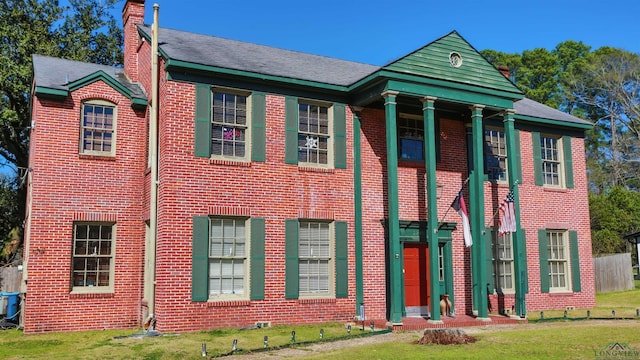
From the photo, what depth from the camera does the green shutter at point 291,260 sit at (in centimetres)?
1477

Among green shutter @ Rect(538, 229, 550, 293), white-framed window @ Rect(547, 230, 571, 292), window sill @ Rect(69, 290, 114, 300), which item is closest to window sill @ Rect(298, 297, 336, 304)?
window sill @ Rect(69, 290, 114, 300)

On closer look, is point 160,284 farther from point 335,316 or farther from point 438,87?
point 438,87

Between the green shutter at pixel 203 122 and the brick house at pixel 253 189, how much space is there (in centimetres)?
3

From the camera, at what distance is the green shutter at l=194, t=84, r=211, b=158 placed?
1423 centimetres

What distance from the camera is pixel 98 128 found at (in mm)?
15133

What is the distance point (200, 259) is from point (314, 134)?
14.4ft

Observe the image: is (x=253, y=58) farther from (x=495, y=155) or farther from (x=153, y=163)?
(x=495, y=155)

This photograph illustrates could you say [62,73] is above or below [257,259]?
above

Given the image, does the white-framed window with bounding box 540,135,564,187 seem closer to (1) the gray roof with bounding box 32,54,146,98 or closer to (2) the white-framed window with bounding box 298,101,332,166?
(2) the white-framed window with bounding box 298,101,332,166

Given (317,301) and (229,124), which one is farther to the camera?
(317,301)

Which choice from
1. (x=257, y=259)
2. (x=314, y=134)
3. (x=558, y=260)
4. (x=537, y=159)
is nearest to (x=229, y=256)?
(x=257, y=259)

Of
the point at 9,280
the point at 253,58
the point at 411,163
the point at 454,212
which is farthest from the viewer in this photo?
the point at 9,280

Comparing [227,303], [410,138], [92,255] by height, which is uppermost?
[410,138]

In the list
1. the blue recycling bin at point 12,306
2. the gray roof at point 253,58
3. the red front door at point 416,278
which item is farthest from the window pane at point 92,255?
the red front door at point 416,278
